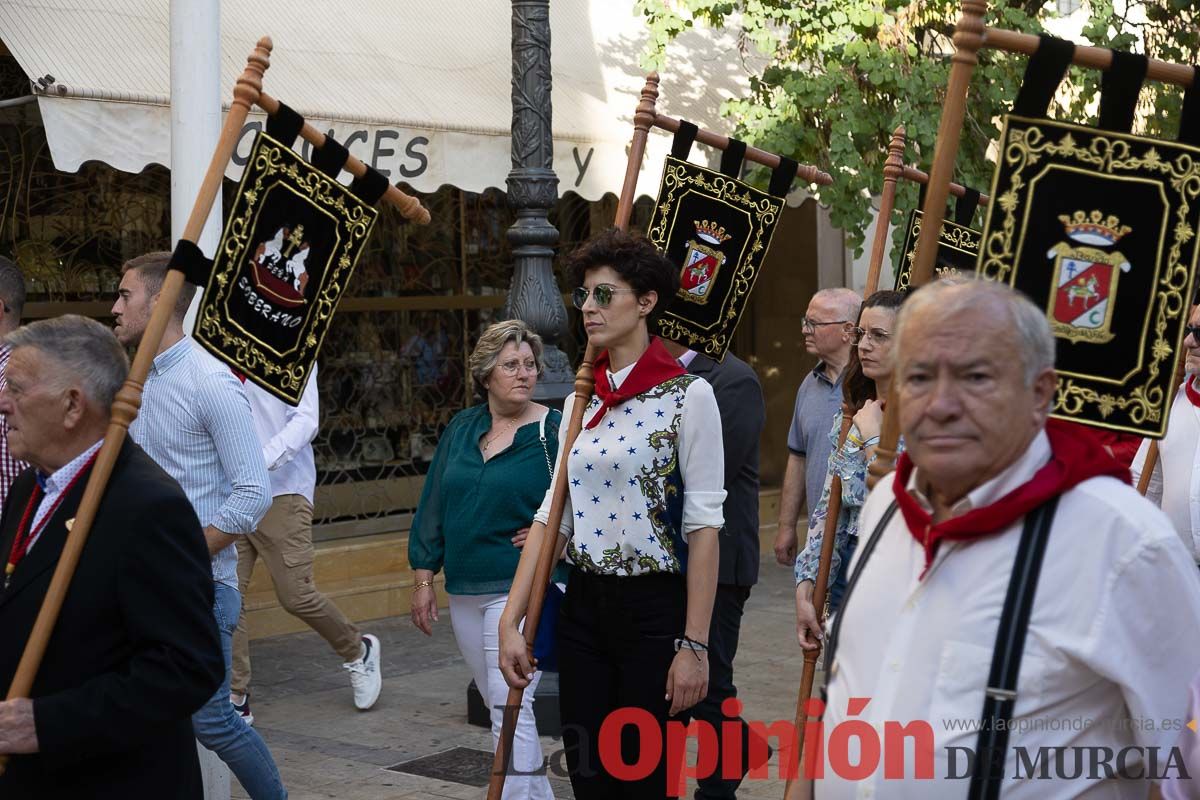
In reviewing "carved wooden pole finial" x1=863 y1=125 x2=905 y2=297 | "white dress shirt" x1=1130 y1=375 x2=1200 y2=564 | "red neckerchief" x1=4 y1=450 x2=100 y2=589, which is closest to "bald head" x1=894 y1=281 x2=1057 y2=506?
"red neckerchief" x1=4 y1=450 x2=100 y2=589

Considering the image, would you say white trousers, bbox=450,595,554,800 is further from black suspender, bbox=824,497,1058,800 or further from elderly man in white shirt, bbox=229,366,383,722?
black suspender, bbox=824,497,1058,800

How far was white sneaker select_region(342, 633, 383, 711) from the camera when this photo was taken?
785 cm

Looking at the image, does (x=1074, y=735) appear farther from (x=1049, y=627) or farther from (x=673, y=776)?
(x=673, y=776)

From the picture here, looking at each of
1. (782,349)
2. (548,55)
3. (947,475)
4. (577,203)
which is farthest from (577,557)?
(782,349)

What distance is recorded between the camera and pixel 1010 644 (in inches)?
102

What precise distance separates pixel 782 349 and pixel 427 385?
362 centimetres

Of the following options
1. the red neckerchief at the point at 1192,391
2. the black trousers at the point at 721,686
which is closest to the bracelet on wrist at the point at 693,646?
the black trousers at the point at 721,686

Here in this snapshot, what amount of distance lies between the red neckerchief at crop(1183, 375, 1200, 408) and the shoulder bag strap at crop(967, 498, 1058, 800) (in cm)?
351

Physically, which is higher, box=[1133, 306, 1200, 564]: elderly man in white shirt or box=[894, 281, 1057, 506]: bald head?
box=[894, 281, 1057, 506]: bald head

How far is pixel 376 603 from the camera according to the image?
33.6 ft

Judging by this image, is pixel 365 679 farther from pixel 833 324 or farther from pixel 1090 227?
pixel 1090 227

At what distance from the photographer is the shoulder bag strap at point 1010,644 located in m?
2.58

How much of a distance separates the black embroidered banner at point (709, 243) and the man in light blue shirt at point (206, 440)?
5.31ft

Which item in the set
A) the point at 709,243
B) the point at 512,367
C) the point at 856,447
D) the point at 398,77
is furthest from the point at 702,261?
the point at 398,77
